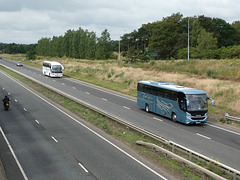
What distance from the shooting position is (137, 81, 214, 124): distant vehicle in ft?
76.7

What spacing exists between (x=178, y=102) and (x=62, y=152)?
11.4m

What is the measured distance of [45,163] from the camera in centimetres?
1528

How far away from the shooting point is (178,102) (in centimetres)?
2416

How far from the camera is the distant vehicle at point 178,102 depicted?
23391 mm

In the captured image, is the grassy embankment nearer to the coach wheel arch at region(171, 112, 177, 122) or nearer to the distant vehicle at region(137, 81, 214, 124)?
the distant vehicle at region(137, 81, 214, 124)

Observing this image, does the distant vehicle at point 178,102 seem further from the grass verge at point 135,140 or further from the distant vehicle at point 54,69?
the distant vehicle at point 54,69

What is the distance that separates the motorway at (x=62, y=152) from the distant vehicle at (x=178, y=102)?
7.09 meters

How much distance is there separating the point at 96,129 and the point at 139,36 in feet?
347

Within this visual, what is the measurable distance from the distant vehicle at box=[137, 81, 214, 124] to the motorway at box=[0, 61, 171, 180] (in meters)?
7.09

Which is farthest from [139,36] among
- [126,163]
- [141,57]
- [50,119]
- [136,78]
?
[126,163]

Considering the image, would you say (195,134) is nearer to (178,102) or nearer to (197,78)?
(178,102)

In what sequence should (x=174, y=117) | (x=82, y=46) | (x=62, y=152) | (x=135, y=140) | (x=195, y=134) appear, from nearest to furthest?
(x=62, y=152) < (x=135, y=140) < (x=195, y=134) < (x=174, y=117) < (x=82, y=46)

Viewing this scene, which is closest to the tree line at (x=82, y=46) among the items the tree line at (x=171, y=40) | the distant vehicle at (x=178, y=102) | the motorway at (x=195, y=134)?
the tree line at (x=171, y=40)

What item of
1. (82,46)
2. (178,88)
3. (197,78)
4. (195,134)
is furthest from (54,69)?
(82,46)
